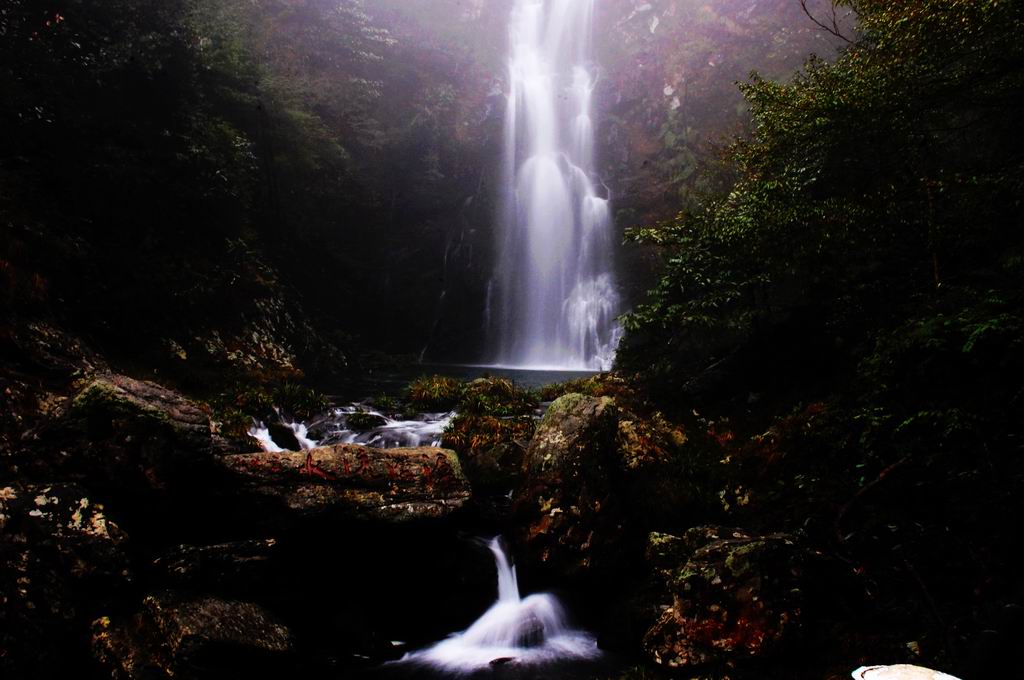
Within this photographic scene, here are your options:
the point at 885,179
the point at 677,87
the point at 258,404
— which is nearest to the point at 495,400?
the point at 258,404

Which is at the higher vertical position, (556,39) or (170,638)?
(556,39)

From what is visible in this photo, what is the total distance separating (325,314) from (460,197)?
37.0 feet

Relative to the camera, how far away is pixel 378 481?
655 cm

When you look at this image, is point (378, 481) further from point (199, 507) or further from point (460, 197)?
point (460, 197)

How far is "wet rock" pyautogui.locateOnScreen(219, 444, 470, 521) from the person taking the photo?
5.99 m

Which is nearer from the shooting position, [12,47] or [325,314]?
[12,47]

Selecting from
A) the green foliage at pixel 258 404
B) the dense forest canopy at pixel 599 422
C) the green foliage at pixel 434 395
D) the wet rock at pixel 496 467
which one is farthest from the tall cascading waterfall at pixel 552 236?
the wet rock at pixel 496 467

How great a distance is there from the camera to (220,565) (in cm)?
530

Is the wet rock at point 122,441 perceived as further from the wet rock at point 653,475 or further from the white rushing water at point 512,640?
the wet rock at point 653,475

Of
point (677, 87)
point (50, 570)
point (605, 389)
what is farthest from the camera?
point (677, 87)

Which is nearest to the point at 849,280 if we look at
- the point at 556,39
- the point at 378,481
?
the point at 378,481

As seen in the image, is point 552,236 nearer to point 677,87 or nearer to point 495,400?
point 677,87

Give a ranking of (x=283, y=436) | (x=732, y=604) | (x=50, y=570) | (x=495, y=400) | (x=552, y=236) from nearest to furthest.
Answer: (x=50, y=570)
(x=732, y=604)
(x=283, y=436)
(x=495, y=400)
(x=552, y=236)

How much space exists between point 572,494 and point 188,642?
172 inches
